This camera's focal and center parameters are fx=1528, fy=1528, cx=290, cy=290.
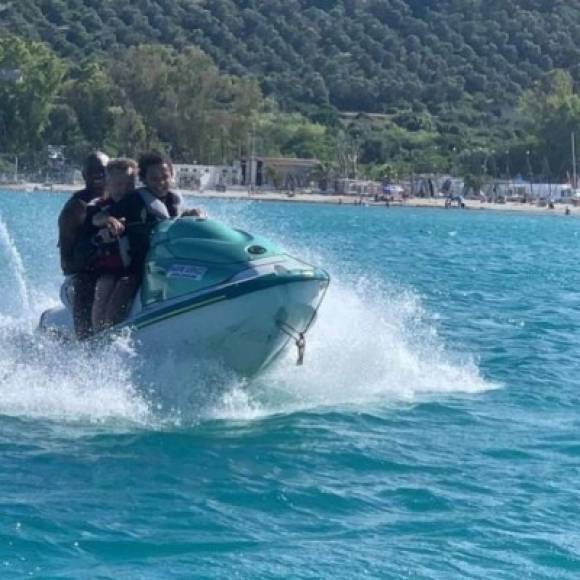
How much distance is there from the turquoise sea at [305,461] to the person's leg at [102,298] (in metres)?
0.24

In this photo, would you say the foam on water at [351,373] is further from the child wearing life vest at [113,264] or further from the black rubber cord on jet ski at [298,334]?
the child wearing life vest at [113,264]

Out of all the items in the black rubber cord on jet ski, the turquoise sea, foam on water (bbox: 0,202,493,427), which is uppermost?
the black rubber cord on jet ski

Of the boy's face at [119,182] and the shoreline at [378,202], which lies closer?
the boy's face at [119,182]

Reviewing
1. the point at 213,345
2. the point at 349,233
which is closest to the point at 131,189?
the point at 213,345

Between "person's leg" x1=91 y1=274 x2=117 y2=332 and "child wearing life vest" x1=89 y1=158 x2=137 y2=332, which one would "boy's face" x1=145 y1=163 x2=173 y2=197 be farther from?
"person's leg" x1=91 y1=274 x2=117 y2=332

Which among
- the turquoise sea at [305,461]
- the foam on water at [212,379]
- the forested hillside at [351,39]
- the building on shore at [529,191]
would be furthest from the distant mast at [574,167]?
the foam on water at [212,379]

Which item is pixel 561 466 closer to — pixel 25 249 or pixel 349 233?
pixel 25 249

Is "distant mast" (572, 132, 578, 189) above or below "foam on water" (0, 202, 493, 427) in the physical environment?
above

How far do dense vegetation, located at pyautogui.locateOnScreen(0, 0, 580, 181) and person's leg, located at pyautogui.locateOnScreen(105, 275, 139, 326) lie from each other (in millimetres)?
82939

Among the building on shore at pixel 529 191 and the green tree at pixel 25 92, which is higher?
the green tree at pixel 25 92

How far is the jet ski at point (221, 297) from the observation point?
931 cm

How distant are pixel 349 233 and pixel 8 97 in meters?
42.7

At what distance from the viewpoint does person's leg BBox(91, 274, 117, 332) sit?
32.6 feet

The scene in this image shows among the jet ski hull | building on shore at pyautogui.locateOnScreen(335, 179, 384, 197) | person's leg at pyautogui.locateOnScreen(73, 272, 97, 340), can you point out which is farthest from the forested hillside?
the jet ski hull
